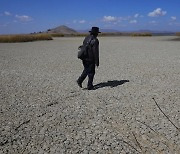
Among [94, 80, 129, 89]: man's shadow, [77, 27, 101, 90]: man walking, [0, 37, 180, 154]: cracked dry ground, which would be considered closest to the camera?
[0, 37, 180, 154]: cracked dry ground

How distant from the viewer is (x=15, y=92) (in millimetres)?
8719

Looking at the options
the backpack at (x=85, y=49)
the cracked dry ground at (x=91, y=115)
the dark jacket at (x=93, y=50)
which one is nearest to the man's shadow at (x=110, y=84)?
the cracked dry ground at (x=91, y=115)

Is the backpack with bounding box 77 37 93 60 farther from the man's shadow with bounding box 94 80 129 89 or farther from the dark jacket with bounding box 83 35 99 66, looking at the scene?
the man's shadow with bounding box 94 80 129 89

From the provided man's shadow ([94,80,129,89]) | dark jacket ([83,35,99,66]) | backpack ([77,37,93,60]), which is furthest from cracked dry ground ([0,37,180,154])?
backpack ([77,37,93,60])

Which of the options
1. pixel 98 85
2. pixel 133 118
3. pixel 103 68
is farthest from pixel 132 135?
pixel 103 68

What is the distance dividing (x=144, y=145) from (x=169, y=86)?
4.77 meters

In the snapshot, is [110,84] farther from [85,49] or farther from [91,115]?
[91,115]

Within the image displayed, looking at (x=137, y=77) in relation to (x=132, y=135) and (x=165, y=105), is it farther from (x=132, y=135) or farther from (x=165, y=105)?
(x=132, y=135)

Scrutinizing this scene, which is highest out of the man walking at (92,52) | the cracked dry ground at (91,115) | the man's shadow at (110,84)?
the man walking at (92,52)

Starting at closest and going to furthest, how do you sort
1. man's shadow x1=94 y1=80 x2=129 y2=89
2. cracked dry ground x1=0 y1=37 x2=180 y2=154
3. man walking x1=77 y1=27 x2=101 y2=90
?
cracked dry ground x1=0 y1=37 x2=180 y2=154 < man walking x1=77 y1=27 x2=101 y2=90 < man's shadow x1=94 y1=80 x2=129 y2=89

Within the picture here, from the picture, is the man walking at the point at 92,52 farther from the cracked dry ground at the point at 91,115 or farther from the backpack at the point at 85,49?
the cracked dry ground at the point at 91,115

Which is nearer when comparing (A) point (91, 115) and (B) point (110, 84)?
(A) point (91, 115)

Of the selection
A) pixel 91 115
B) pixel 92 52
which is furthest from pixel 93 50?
pixel 91 115

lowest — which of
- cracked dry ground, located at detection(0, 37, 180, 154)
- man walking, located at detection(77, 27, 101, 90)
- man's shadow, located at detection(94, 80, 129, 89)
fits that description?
man's shadow, located at detection(94, 80, 129, 89)
